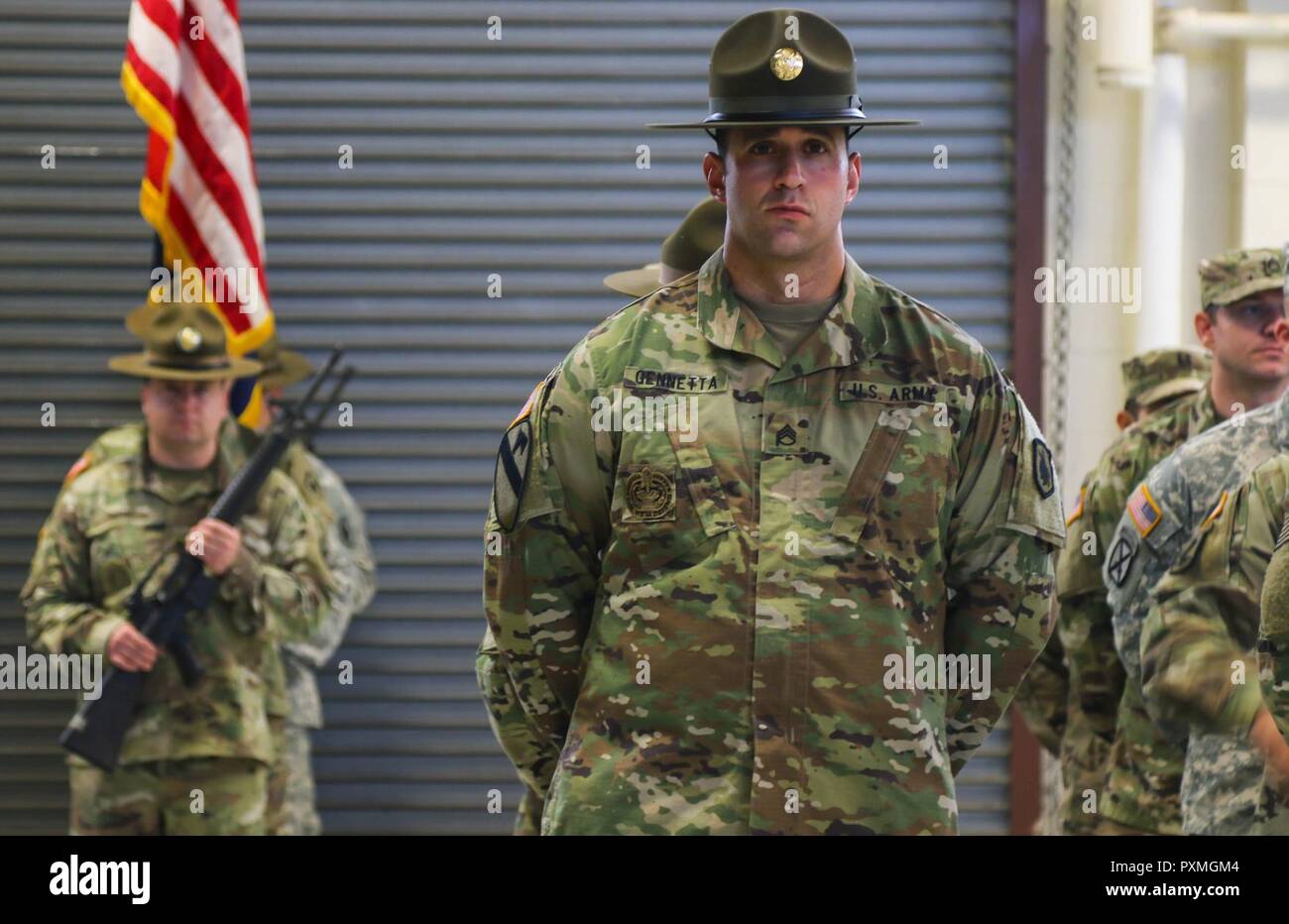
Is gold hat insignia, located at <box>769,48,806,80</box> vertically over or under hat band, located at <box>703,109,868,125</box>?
over

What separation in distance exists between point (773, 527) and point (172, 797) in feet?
12.4

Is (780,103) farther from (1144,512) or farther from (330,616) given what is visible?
(330,616)

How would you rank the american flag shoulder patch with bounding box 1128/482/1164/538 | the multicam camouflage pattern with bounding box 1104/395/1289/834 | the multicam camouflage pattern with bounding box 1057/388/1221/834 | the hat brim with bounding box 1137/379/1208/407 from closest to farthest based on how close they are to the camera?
the multicam camouflage pattern with bounding box 1104/395/1289/834 < the american flag shoulder patch with bounding box 1128/482/1164/538 < the multicam camouflage pattern with bounding box 1057/388/1221/834 < the hat brim with bounding box 1137/379/1208/407

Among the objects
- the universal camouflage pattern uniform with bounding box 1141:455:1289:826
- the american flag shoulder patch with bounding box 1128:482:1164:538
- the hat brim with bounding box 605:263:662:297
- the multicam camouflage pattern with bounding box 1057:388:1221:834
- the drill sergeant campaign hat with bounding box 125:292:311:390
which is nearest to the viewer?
the universal camouflage pattern uniform with bounding box 1141:455:1289:826

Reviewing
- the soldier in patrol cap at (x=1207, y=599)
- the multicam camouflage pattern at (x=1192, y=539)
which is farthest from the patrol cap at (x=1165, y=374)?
the soldier in patrol cap at (x=1207, y=599)

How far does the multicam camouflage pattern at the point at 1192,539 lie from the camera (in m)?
4.01

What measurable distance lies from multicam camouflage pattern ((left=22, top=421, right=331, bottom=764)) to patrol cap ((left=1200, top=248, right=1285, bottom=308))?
3200mm

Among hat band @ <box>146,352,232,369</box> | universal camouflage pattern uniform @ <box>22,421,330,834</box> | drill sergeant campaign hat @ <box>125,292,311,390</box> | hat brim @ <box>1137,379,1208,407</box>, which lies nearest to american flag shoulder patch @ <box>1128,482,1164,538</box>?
hat brim @ <box>1137,379,1208,407</box>

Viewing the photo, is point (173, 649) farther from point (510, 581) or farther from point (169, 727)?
point (510, 581)

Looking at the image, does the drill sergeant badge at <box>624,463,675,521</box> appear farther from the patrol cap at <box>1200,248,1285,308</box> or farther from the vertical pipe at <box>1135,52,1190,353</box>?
the vertical pipe at <box>1135,52,1190,353</box>

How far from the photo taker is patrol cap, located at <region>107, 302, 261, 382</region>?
685 cm

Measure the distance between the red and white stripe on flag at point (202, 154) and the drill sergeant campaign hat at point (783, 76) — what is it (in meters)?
4.57

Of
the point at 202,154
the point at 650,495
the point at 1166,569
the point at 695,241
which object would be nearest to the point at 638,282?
the point at 695,241

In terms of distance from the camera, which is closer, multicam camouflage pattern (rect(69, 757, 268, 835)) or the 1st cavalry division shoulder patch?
the 1st cavalry division shoulder patch
